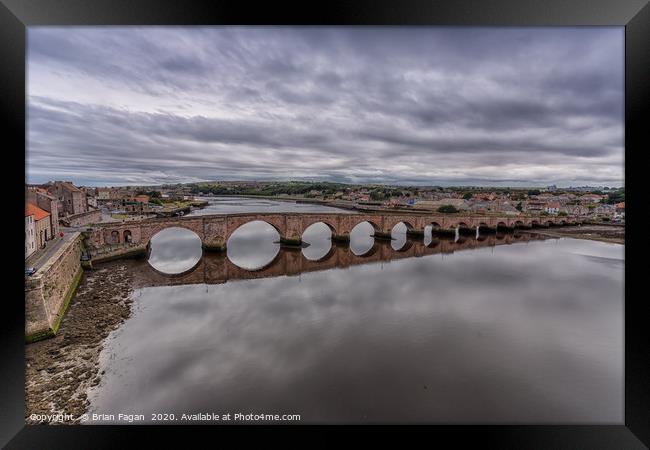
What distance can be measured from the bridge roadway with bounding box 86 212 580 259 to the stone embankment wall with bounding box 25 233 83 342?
109 inches

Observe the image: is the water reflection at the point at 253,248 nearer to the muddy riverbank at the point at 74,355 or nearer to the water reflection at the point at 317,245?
the water reflection at the point at 317,245

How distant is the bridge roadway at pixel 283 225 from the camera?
956 centimetres

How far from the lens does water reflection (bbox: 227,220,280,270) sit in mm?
10674

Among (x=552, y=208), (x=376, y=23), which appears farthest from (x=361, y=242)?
(x=552, y=208)

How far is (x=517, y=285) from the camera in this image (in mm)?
8836

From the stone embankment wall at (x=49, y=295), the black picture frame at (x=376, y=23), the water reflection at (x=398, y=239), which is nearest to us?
the black picture frame at (x=376, y=23)

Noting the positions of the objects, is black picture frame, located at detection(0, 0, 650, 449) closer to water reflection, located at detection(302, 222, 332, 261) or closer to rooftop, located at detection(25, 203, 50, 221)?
rooftop, located at detection(25, 203, 50, 221)

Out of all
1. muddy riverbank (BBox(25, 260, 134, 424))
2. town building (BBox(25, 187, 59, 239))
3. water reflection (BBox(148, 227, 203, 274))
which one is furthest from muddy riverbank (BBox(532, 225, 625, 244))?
town building (BBox(25, 187, 59, 239))

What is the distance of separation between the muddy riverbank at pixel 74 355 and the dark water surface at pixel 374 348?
202 millimetres

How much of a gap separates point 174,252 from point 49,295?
633 centimetres

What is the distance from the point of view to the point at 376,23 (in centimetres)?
207

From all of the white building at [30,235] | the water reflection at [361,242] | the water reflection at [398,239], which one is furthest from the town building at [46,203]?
the water reflection at [398,239]

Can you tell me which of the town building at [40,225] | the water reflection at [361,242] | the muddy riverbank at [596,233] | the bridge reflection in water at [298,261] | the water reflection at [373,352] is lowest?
the water reflection at [373,352]

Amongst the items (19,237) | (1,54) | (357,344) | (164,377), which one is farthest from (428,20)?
(164,377)
